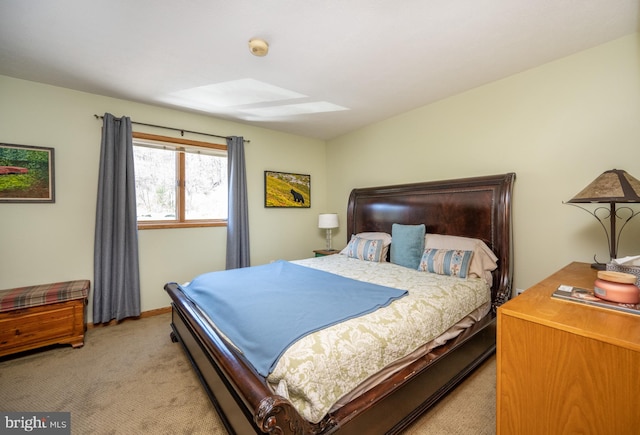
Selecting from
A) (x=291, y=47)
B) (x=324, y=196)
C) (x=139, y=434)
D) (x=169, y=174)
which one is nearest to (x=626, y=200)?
(x=291, y=47)

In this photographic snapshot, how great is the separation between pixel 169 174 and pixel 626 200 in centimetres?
432

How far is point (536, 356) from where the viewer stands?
3.30ft

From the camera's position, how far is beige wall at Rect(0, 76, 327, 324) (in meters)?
2.54

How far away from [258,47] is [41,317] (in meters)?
3.03

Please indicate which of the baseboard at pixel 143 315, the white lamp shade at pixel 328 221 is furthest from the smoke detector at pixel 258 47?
the baseboard at pixel 143 315

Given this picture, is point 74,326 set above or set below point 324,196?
below

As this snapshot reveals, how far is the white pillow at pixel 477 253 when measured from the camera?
2.38 meters

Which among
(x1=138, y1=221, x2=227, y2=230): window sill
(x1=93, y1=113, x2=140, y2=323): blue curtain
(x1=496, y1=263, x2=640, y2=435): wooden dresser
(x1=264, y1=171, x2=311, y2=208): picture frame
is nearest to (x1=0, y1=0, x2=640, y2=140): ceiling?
(x1=93, y1=113, x2=140, y2=323): blue curtain

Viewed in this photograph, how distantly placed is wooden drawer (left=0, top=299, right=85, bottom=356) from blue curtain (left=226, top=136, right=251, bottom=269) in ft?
5.32

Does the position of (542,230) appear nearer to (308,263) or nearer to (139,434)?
(308,263)

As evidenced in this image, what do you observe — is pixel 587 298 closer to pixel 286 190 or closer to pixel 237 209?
pixel 237 209

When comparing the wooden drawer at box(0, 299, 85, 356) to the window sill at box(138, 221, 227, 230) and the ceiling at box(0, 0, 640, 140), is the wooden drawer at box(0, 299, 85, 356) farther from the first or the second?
the ceiling at box(0, 0, 640, 140)

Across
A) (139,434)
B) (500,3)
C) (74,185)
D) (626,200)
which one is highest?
(500,3)

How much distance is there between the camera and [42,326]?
2314 millimetres
